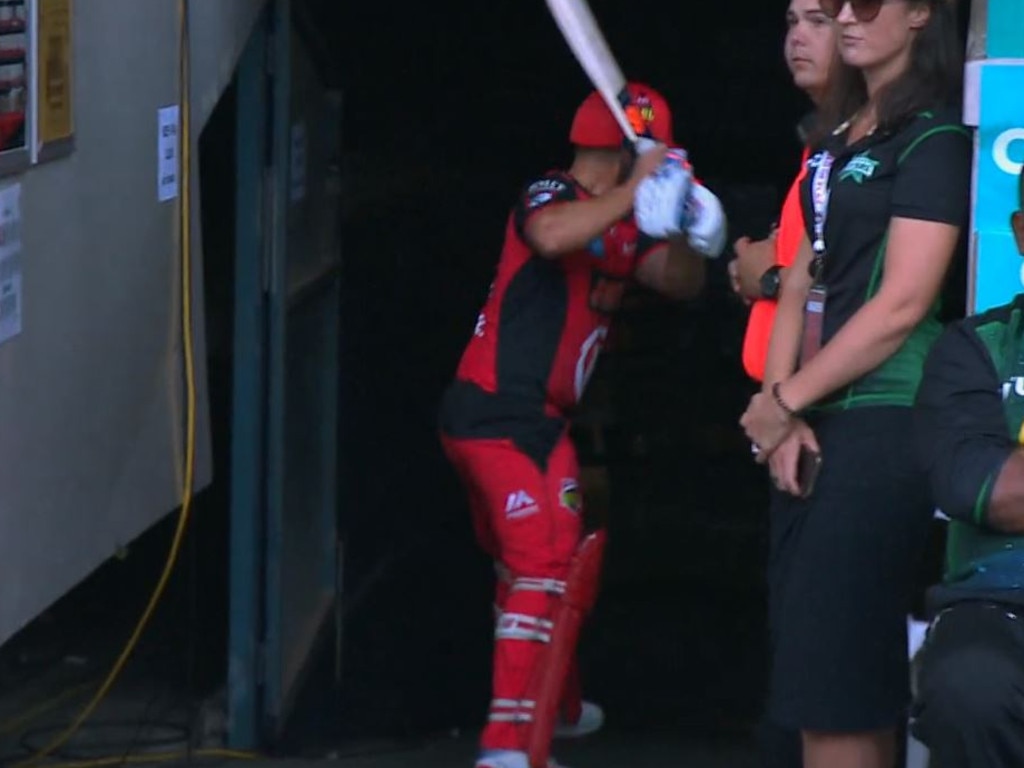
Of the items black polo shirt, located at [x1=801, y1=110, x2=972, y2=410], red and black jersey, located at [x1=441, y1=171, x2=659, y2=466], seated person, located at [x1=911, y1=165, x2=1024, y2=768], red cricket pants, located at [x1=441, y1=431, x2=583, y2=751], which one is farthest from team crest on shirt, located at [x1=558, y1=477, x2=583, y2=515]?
seated person, located at [x1=911, y1=165, x2=1024, y2=768]

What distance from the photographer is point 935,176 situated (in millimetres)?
3416

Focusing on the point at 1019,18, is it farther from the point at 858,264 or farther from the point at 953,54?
the point at 858,264

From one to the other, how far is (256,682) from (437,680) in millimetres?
774

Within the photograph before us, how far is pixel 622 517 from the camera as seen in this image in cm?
779

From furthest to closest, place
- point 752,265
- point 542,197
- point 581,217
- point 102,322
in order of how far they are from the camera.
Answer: point 542,197, point 581,217, point 102,322, point 752,265

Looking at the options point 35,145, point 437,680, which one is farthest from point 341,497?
point 35,145

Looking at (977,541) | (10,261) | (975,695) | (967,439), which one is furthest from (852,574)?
(10,261)

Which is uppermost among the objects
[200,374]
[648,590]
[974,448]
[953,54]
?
[953,54]

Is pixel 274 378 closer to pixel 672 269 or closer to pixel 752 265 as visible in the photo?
pixel 672 269

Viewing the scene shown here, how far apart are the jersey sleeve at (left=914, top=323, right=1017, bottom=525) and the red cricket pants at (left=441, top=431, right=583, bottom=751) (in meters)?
1.59

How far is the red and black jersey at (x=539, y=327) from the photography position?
15.8 ft

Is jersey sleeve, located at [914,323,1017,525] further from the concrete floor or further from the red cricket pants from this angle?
the concrete floor

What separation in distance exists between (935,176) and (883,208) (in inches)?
3.9

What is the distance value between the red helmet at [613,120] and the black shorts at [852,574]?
1286mm
